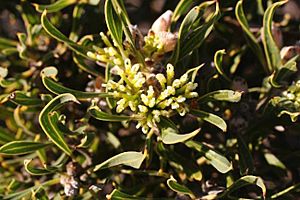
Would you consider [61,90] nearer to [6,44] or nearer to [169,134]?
[169,134]

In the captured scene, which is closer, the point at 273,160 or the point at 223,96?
the point at 223,96

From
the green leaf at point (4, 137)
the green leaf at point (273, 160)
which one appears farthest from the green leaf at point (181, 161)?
the green leaf at point (4, 137)

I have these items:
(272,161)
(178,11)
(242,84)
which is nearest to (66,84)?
(178,11)

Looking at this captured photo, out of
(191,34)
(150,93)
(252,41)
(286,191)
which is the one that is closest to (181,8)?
(191,34)

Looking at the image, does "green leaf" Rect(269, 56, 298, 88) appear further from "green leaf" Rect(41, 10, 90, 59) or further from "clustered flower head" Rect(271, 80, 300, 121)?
"green leaf" Rect(41, 10, 90, 59)

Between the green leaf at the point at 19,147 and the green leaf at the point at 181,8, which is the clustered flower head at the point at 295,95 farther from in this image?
the green leaf at the point at 19,147
